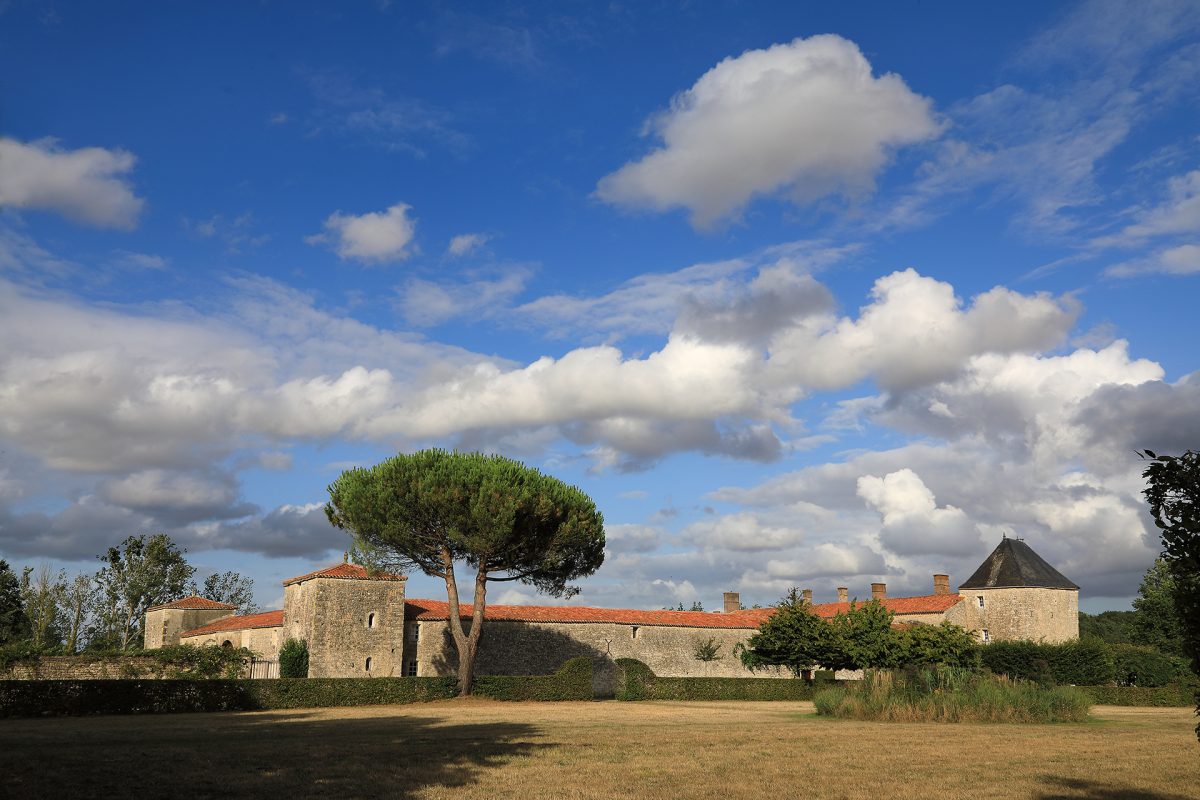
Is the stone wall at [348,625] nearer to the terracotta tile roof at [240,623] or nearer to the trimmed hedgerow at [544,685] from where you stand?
the terracotta tile roof at [240,623]

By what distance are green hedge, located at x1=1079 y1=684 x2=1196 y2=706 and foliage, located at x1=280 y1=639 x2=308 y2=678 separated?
31.4m

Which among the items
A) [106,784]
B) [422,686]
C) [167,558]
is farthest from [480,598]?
[167,558]

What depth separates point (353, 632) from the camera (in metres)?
39.0

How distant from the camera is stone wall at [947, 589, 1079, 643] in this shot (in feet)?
167

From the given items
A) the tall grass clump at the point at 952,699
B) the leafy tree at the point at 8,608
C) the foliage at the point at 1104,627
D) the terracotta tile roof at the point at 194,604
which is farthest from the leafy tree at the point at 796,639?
the foliage at the point at 1104,627

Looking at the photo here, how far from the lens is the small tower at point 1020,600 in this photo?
51.1m

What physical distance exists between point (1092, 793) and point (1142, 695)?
31.6m

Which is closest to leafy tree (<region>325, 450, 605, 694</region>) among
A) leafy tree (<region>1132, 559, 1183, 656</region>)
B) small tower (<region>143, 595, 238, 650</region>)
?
small tower (<region>143, 595, 238, 650</region>)

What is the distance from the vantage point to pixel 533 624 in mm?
44719

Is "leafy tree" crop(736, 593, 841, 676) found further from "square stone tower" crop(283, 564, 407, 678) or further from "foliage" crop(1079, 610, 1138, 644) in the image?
"foliage" crop(1079, 610, 1138, 644)

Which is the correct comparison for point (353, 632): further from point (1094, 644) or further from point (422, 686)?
point (1094, 644)

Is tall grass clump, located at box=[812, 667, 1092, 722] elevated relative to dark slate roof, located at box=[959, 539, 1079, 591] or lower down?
lower down

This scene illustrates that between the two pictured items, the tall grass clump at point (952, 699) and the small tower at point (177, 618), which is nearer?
the tall grass clump at point (952, 699)

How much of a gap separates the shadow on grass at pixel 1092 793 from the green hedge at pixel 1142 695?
2922 cm
